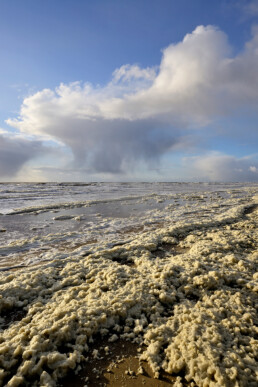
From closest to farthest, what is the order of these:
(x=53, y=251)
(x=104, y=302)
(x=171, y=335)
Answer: (x=171, y=335), (x=104, y=302), (x=53, y=251)

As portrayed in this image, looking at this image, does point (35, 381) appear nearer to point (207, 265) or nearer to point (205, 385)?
point (205, 385)

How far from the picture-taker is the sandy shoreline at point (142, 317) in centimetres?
310

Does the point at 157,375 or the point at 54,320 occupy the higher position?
the point at 54,320

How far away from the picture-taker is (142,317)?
13.5ft

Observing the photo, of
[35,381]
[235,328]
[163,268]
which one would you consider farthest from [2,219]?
[235,328]

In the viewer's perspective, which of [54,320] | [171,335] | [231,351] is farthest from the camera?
[54,320]

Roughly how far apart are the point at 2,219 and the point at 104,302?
1299cm

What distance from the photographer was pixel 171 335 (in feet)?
11.9

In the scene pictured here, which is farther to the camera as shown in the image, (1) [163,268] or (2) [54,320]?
(1) [163,268]

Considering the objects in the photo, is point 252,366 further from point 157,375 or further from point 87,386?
point 87,386

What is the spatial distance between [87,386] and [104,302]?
1428mm

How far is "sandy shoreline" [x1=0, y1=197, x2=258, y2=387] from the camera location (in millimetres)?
3096

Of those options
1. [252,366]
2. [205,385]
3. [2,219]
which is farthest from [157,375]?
[2,219]

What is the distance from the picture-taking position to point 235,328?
3695 mm
